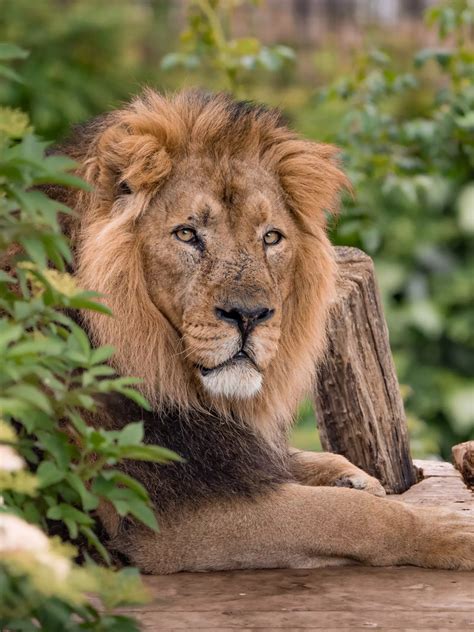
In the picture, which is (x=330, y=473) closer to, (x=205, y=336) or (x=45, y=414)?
(x=205, y=336)

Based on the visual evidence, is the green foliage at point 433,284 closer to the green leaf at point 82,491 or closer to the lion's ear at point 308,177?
the lion's ear at point 308,177

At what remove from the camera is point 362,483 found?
4371 mm

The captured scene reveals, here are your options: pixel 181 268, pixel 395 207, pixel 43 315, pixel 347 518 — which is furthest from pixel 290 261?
pixel 395 207

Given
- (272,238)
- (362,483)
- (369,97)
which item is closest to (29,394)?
(272,238)

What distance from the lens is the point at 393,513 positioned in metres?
3.80

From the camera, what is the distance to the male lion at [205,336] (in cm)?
372

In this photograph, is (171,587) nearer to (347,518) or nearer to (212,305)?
(347,518)

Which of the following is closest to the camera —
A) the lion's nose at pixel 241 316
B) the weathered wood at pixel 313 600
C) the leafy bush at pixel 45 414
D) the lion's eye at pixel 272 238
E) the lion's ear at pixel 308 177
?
the leafy bush at pixel 45 414

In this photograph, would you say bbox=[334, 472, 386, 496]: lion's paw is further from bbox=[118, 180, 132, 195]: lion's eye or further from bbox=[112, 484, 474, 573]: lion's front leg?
bbox=[118, 180, 132, 195]: lion's eye

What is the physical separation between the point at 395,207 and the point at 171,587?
22.4ft

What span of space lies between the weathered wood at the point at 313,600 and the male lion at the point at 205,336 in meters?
0.08

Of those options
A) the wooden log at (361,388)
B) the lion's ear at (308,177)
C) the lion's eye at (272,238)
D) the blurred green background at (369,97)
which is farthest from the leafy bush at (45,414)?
the wooden log at (361,388)

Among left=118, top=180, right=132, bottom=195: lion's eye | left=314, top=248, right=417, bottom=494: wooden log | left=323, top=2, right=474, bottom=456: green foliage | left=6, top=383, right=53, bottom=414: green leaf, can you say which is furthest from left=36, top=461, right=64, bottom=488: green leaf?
left=323, top=2, right=474, bottom=456: green foliage

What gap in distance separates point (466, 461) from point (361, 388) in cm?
50
